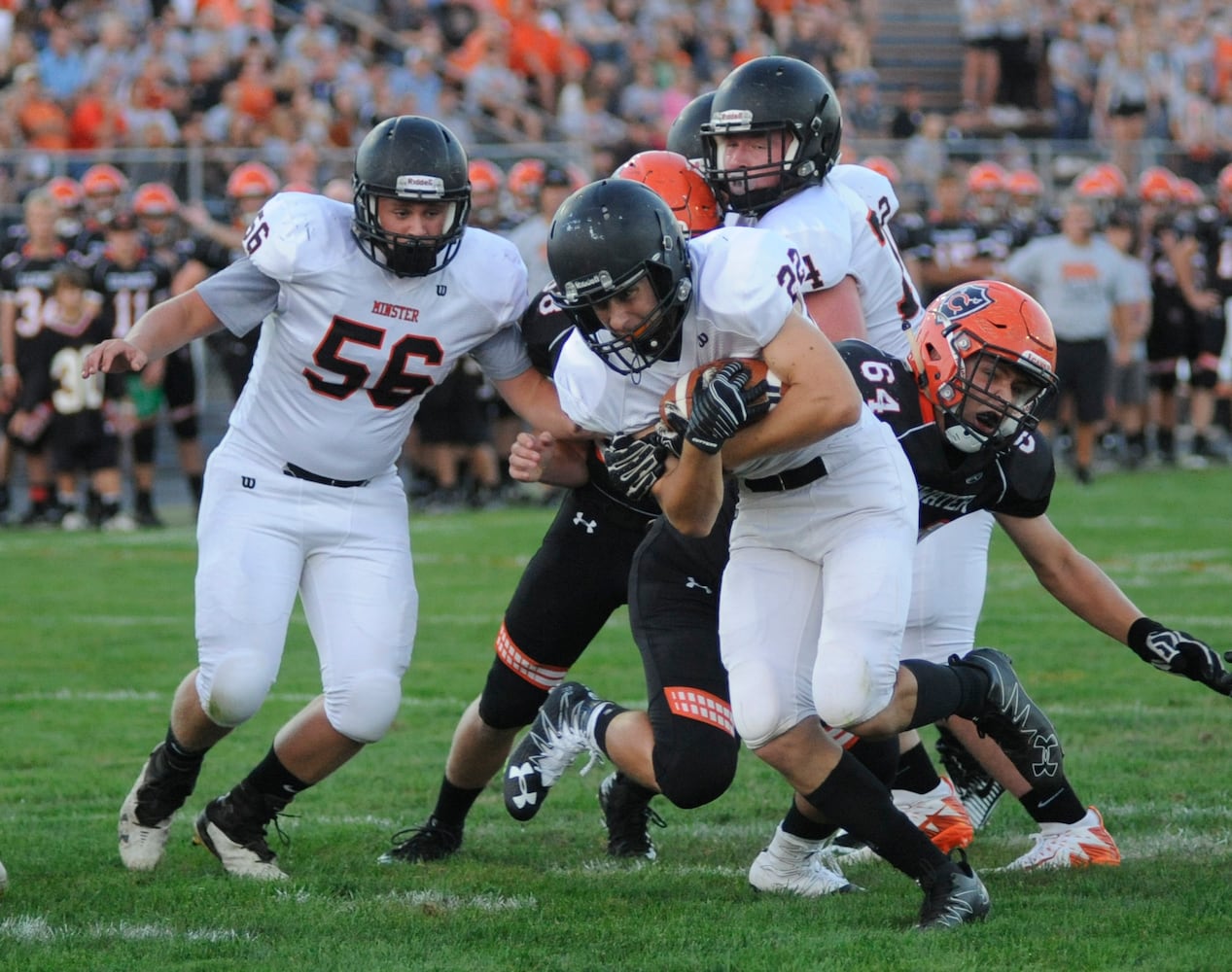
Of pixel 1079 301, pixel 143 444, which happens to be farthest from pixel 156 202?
pixel 1079 301

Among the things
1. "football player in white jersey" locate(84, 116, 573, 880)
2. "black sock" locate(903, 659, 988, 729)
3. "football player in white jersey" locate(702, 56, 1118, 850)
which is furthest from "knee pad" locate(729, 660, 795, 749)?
"football player in white jersey" locate(84, 116, 573, 880)

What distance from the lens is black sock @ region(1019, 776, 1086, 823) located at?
4.36 m

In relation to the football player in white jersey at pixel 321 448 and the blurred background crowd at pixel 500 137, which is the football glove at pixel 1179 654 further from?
the blurred background crowd at pixel 500 137

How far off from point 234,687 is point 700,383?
1443 mm

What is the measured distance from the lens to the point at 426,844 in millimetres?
4613

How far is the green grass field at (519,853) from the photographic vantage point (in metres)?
3.66

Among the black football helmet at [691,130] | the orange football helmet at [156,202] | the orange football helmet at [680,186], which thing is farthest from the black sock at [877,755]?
the orange football helmet at [156,202]

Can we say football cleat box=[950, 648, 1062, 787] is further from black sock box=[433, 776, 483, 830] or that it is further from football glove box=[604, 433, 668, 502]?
black sock box=[433, 776, 483, 830]

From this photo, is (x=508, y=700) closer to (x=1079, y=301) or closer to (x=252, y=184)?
(x=252, y=184)

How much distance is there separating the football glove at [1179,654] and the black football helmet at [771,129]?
1338 mm

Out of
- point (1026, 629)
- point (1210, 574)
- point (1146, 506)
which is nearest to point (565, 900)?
point (1026, 629)

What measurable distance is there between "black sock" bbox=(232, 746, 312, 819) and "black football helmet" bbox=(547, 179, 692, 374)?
4.57 ft

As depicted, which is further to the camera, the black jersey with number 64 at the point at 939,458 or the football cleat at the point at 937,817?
the football cleat at the point at 937,817

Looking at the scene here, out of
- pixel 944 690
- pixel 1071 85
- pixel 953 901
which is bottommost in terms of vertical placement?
pixel 1071 85
